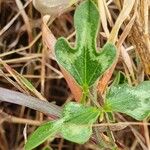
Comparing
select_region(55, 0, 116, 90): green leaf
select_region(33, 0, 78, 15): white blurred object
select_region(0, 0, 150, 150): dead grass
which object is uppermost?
select_region(33, 0, 78, 15): white blurred object

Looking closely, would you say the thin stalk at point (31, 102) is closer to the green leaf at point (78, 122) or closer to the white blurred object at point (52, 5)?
the green leaf at point (78, 122)

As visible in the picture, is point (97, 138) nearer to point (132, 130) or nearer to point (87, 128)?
point (87, 128)

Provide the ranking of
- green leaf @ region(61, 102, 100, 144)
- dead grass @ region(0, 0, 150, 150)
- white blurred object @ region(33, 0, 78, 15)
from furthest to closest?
dead grass @ region(0, 0, 150, 150), white blurred object @ region(33, 0, 78, 15), green leaf @ region(61, 102, 100, 144)

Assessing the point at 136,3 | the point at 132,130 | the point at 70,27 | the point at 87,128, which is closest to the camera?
the point at 87,128

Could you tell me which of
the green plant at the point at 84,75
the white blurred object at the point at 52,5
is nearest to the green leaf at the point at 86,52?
the green plant at the point at 84,75

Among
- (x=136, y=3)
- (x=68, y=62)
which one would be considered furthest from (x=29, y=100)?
(x=136, y=3)

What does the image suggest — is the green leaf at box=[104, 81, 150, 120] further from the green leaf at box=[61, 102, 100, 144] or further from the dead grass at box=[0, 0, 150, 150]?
the dead grass at box=[0, 0, 150, 150]

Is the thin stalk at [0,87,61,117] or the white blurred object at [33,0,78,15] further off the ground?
the white blurred object at [33,0,78,15]

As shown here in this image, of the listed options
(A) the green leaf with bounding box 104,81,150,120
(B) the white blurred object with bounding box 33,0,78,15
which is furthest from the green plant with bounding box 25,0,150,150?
(B) the white blurred object with bounding box 33,0,78,15

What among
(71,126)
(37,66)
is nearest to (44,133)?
(71,126)
